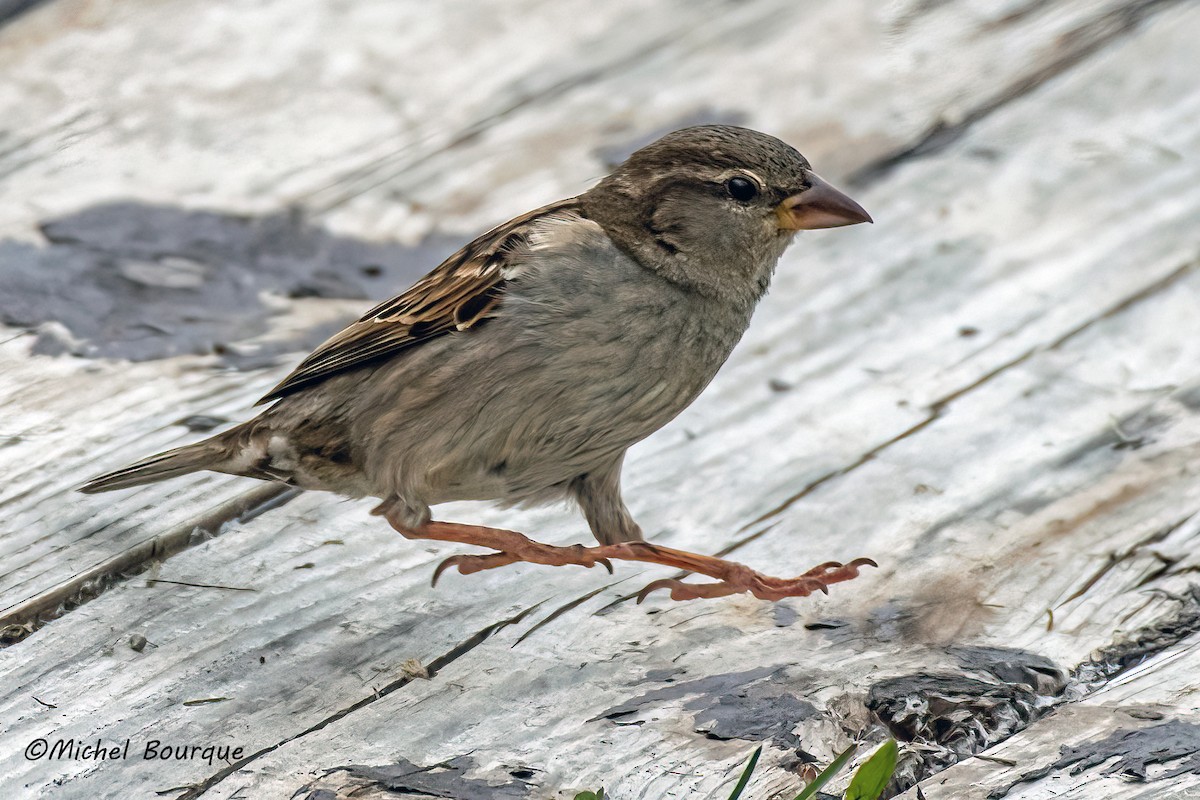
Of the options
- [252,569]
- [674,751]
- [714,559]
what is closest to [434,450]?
[252,569]

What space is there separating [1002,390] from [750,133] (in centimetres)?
76

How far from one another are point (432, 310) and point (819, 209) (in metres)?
0.73

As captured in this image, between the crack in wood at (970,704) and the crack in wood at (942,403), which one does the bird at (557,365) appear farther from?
the crack in wood at (970,704)

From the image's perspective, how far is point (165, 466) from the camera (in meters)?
2.48

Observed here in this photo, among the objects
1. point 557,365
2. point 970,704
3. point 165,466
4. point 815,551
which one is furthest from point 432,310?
point 970,704

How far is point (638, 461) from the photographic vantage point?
2.85 metres

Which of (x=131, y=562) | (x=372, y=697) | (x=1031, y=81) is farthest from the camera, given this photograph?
(x=1031, y=81)

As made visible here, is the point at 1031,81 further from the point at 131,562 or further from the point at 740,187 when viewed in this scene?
the point at 131,562

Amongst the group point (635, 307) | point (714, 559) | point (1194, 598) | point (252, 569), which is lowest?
point (1194, 598)

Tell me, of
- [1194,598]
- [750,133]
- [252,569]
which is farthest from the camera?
[750,133]

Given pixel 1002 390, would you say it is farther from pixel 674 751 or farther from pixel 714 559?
pixel 674 751

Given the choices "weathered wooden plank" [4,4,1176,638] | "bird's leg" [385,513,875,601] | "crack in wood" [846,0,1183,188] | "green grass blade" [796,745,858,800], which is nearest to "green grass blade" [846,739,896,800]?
"green grass blade" [796,745,858,800]

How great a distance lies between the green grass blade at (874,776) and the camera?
1.71 meters

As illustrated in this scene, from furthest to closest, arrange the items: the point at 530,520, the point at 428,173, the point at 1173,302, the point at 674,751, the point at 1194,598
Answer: the point at 428,173 < the point at 1173,302 < the point at 530,520 < the point at 1194,598 < the point at 674,751
